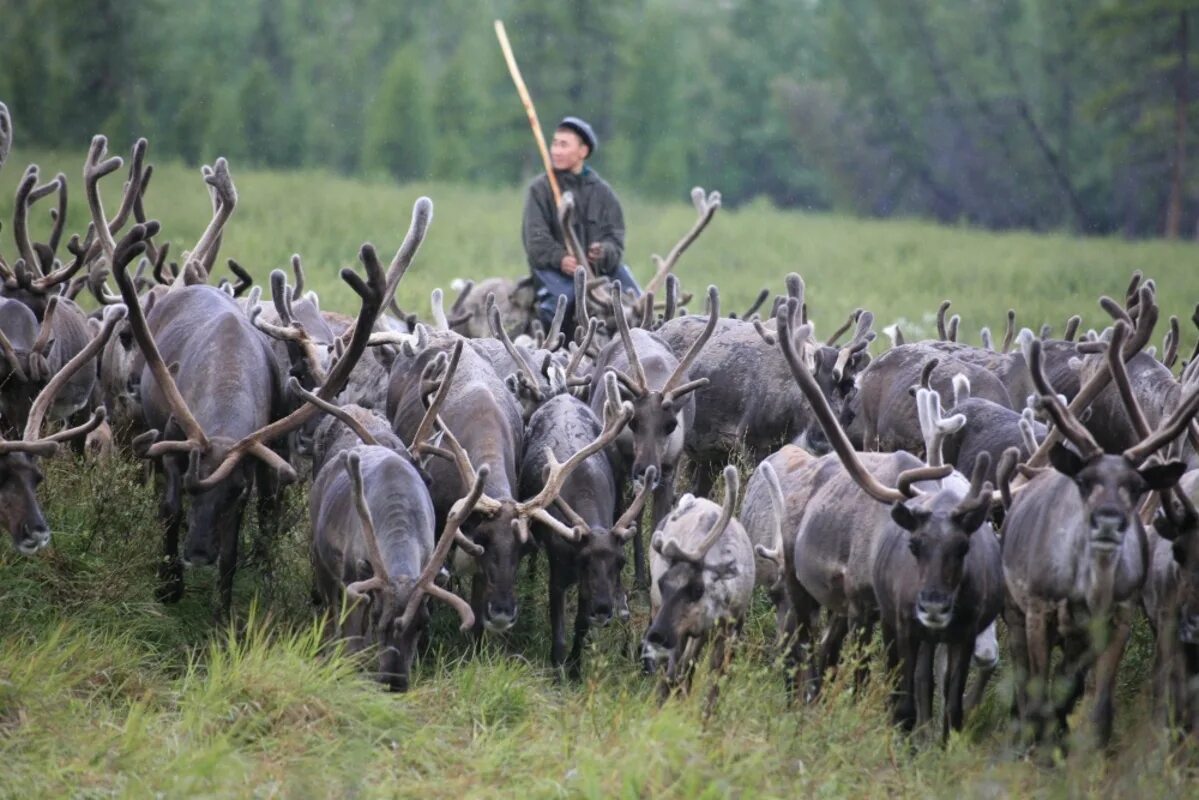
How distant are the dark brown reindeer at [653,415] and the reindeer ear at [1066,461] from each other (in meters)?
3.24

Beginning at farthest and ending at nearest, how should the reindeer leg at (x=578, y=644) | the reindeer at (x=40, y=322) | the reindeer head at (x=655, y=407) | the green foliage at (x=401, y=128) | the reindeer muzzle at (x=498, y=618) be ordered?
1. the green foliage at (x=401, y=128)
2. the reindeer head at (x=655, y=407)
3. the reindeer at (x=40, y=322)
4. the reindeer leg at (x=578, y=644)
5. the reindeer muzzle at (x=498, y=618)

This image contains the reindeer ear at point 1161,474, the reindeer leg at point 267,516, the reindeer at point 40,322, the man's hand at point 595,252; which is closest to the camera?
the reindeer ear at point 1161,474

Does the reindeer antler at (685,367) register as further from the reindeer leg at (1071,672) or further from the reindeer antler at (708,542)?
the reindeer leg at (1071,672)

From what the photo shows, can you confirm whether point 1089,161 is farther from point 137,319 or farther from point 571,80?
point 137,319

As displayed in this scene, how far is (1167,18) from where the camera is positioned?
4816cm

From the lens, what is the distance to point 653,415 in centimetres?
1134

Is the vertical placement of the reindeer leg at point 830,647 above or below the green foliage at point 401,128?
below

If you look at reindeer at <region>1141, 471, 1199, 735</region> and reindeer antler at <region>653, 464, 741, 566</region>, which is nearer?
reindeer at <region>1141, 471, 1199, 735</region>

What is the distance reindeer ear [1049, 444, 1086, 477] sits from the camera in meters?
8.20

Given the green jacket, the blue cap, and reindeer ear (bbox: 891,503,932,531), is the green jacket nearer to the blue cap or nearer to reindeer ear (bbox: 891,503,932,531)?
the blue cap

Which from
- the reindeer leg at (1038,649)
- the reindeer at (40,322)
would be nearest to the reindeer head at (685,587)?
the reindeer leg at (1038,649)

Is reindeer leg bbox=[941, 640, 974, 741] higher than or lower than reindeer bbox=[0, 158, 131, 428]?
lower

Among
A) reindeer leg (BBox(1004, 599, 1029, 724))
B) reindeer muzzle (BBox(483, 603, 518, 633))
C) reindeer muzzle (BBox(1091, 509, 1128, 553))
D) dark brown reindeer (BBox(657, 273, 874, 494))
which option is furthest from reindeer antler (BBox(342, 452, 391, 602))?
dark brown reindeer (BBox(657, 273, 874, 494))

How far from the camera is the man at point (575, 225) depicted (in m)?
15.6
